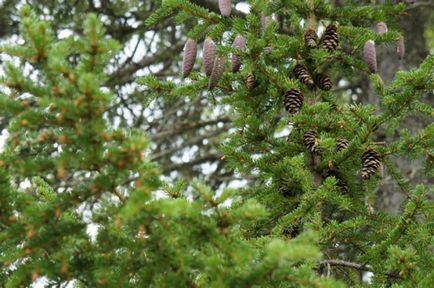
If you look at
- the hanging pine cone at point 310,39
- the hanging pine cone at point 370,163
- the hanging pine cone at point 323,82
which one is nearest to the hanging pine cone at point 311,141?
the hanging pine cone at point 370,163

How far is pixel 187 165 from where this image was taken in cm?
786

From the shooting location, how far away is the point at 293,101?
3412 mm

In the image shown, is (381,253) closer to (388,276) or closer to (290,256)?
(388,276)

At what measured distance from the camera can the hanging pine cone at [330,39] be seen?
3658mm

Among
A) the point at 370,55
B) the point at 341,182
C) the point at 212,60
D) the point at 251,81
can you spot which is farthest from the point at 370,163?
the point at 212,60

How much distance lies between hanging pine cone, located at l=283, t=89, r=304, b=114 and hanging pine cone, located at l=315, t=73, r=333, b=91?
349 mm

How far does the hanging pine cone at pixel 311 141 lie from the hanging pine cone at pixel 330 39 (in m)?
0.55

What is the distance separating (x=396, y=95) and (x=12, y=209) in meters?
1.89

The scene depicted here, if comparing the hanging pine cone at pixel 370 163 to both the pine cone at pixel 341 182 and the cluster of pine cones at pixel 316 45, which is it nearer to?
the pine cone at pixel 341 182

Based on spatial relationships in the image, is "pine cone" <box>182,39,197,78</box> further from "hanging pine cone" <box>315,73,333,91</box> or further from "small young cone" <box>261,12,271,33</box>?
"hanging pine cone" <box>315,73,333,91</box>

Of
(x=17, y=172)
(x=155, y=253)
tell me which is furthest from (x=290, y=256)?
(x=17, y=172)

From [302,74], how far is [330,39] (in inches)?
10.2

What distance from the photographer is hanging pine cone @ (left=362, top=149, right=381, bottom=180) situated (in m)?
3.19

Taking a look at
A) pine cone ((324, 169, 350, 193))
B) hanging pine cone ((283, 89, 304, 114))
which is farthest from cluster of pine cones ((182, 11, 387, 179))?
pine cone ((324, 169, 350, 193))
